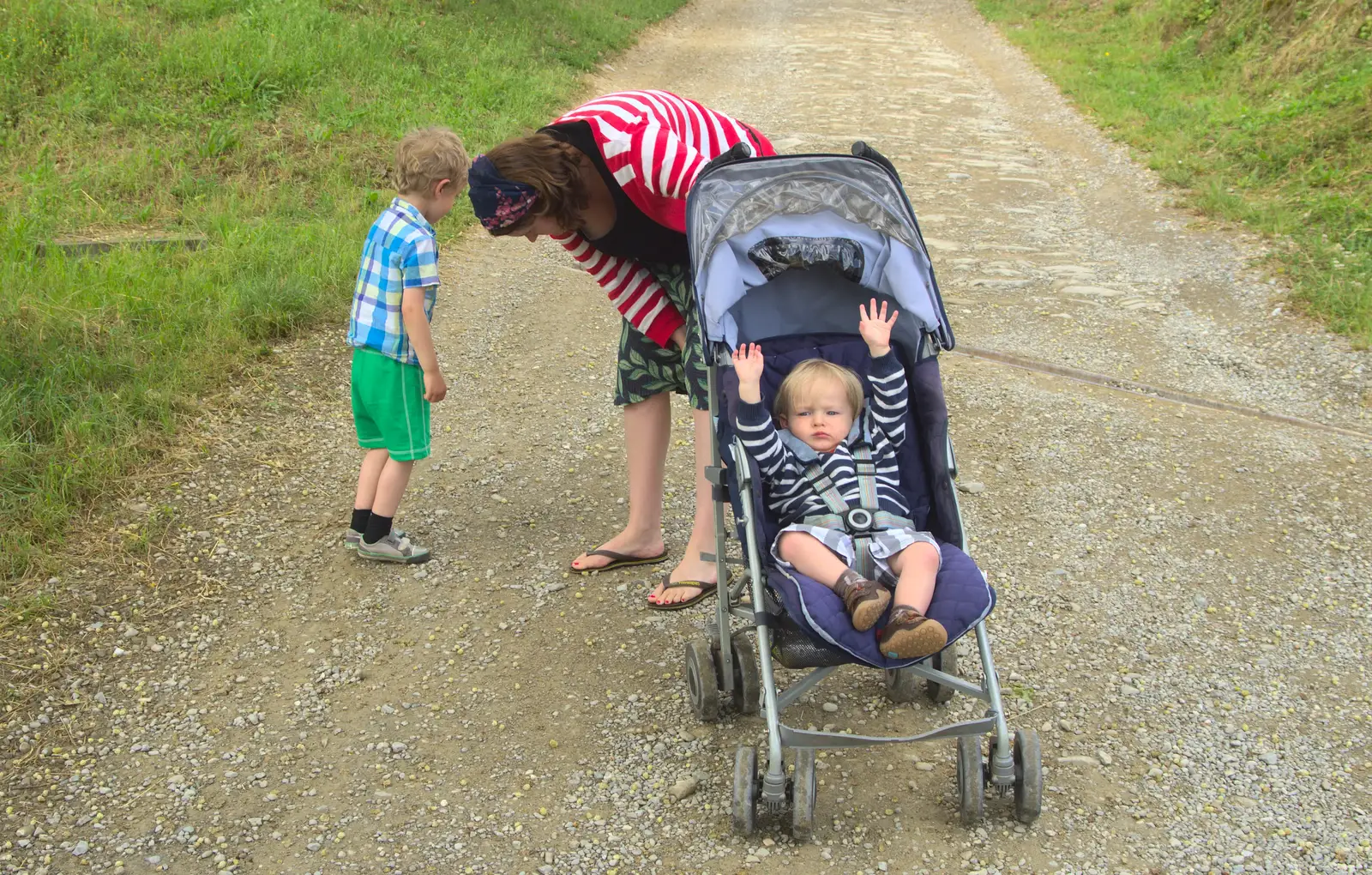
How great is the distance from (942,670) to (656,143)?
1761 millimetres

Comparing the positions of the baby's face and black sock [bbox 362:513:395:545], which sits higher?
the baby's face

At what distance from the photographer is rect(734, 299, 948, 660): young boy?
3.03 meters

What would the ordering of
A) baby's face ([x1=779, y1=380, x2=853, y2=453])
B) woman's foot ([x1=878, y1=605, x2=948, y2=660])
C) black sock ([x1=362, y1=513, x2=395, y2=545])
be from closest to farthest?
woman's foot ([x1=878, y1=605, x2=948, y2=660]), baby's face ([x1=779, y1=380, x2=853, y2=453]), black sock ([x1=362, y1=513, x2=395, y2=545])

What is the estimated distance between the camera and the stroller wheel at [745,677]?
3.37 m

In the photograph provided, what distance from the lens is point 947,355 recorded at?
6254 millimetres

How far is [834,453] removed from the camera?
328 cm

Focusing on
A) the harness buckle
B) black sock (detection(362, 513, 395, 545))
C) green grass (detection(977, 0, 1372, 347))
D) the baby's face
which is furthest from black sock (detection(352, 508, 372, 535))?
green grass (detection(977, 0, 1372, 347))

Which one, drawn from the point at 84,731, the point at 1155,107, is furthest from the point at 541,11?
the point at 84,731

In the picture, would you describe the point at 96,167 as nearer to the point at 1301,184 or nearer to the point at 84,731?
the point at 84,731

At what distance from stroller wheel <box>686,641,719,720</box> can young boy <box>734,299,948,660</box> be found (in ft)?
1.46

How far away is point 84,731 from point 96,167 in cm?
544

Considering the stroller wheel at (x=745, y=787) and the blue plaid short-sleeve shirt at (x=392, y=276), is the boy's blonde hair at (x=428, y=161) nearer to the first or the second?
the blue plaid short-sleeve shirt at (x=392, y=276)

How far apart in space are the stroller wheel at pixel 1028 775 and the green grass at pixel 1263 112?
14.4 ft

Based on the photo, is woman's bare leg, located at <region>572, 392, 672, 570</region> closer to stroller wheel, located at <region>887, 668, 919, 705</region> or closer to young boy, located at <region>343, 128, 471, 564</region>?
young boy, located at <region>343, 128, 471, 564</region>
